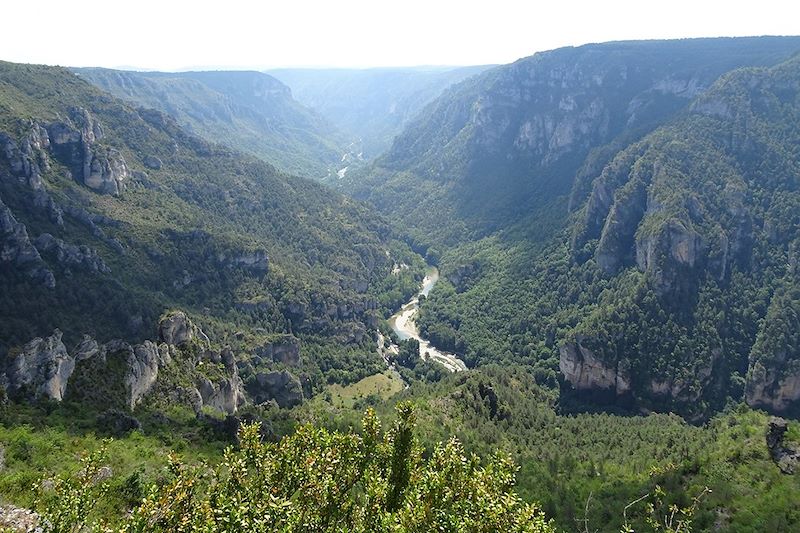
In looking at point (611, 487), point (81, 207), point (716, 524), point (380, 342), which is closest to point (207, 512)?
point (716, 524)

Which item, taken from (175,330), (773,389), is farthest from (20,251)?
(773,389)

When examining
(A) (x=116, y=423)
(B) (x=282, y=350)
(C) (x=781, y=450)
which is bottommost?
(B) (x=282, y=350)

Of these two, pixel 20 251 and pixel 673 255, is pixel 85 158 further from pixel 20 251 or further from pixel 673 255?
pixel 673 255

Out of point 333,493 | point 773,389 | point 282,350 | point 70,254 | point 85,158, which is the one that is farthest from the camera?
point 85,158

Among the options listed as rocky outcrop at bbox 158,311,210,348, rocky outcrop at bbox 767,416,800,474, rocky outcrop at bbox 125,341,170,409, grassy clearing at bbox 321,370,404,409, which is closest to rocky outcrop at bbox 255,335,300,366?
grassy clearing at bbox 321,370,404,409

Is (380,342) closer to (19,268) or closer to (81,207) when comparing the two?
(81,207)

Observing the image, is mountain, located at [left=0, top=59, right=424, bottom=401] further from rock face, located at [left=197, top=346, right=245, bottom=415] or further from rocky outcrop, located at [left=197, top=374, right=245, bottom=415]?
rocky outcrop, located at [left=197, top=374, right=245, bottom=415]
